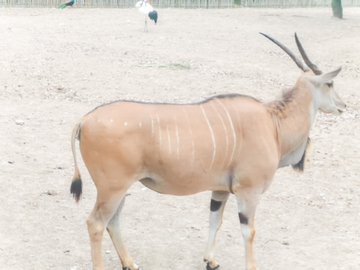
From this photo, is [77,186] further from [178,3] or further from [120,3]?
[178,3]

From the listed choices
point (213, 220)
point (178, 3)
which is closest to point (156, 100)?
point (213, 220)

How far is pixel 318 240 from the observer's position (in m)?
3.71

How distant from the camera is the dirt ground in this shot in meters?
3.50

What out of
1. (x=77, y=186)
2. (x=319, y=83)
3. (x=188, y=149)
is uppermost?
(x=319, y=83)

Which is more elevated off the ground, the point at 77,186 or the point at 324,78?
the point at 324,78

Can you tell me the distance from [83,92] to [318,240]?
4.58 meters

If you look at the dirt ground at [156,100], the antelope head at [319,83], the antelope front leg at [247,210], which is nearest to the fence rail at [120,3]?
the dirt ground at [156,100]

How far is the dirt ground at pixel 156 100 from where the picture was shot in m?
3.50

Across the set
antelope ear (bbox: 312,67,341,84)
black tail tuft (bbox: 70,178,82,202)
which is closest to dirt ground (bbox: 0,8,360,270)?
black tail tuft (bbox: 70,178,82,202)

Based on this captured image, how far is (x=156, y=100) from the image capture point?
22.9 ft

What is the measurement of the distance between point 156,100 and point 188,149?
4.26 metres

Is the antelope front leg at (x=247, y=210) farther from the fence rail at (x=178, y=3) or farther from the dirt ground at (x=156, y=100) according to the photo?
the fence rail at (x=178, y=3)

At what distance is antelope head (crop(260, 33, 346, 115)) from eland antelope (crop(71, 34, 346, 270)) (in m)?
0.02

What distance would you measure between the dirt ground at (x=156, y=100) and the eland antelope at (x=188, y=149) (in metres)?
0.57
